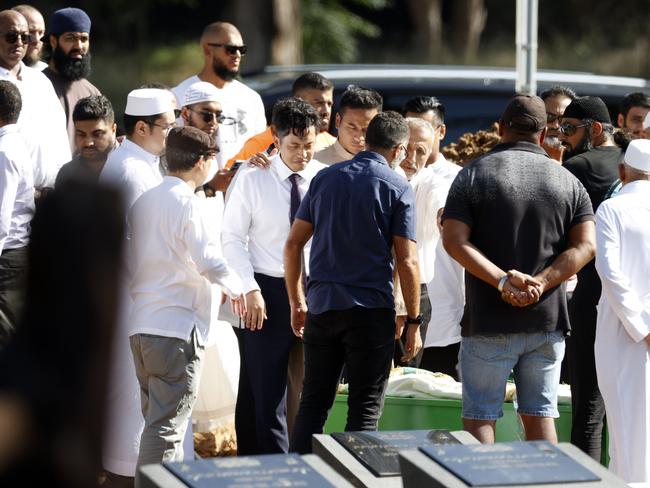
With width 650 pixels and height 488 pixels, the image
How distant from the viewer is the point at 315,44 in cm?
2678

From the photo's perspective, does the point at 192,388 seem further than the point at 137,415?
No

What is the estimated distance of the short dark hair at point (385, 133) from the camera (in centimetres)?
555

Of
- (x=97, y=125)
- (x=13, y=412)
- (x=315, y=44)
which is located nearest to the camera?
(x=13, y=412)

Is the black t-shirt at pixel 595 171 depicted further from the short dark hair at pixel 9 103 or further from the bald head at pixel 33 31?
the bald head at pixel 33 31

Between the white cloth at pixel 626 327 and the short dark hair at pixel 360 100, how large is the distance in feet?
5.09

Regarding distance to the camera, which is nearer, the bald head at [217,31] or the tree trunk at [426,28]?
the bald head at [217,31]

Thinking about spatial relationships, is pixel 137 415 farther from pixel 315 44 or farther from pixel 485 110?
pixel 315 44

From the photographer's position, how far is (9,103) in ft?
19.9

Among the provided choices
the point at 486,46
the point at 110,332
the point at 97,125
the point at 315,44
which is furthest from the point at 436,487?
the point at 486,46

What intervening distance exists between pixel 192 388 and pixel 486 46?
24.6m

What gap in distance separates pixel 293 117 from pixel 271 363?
111 cm

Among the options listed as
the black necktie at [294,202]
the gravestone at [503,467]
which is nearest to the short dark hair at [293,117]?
the black necktie at [294,202]

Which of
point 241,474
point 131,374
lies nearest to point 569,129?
point 131,374

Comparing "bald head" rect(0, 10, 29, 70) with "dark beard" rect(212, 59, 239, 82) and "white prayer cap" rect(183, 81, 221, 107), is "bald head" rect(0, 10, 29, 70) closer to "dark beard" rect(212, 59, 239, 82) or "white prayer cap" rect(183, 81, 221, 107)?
"white prayer cap" rect(183, 81, 221, 107)
